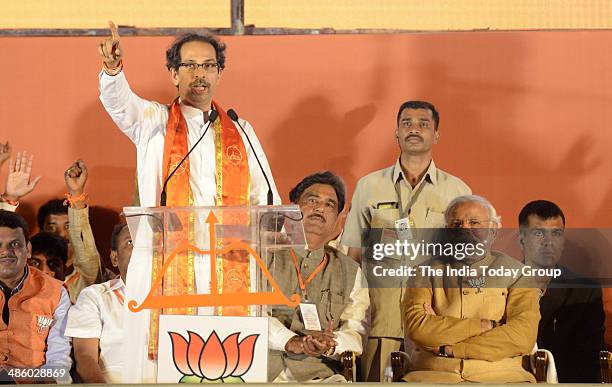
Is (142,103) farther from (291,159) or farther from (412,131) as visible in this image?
(412,131)

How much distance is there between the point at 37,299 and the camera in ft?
13.1

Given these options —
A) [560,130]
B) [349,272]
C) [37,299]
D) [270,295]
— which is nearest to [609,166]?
[560,130]

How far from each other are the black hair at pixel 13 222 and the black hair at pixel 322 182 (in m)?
0.99

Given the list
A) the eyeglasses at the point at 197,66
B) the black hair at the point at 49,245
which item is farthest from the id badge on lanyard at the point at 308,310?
the black hair at the point at 49,245

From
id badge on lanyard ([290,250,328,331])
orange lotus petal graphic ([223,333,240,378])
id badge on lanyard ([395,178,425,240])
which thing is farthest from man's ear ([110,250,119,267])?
id badge on lanyard ([395,178,425,240])

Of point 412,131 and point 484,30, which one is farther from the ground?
point 484,30

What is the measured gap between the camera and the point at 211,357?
11.2 feet

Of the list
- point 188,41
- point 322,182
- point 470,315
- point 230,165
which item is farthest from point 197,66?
point 470,315

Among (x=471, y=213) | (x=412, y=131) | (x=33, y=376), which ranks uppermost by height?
(x=412, y=131)

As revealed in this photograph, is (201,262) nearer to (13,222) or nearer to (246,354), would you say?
(246,354)

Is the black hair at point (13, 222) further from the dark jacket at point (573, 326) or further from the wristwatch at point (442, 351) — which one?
the dark jacket at point (573, 326)

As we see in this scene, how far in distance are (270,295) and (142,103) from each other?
105cm

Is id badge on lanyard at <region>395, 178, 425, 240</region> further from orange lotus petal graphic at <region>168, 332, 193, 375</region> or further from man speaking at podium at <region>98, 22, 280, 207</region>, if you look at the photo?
orange lotus petal graphic at <region>168, 332, 193, 375</region>

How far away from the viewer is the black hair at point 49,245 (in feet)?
13.9
